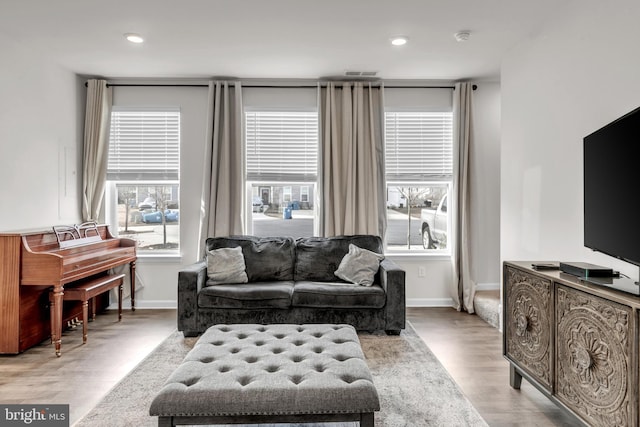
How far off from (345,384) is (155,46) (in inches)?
134

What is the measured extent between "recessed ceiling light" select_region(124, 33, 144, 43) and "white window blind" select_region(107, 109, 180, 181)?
4.08 ft

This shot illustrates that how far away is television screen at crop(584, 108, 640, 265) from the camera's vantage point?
190 cm

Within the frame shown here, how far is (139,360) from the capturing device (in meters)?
3.28

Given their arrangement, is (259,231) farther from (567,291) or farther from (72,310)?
(567,291)

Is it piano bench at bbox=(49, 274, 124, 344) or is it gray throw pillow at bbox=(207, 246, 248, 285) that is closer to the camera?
piano bench at bbox=(49, 274, 124, 344)

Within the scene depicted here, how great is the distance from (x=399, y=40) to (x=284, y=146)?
1.84m

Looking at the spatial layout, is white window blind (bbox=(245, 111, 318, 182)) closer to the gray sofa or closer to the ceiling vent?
the ceiling vent

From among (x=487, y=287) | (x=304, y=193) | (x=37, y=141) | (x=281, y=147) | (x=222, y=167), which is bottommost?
(x=487, y=287)

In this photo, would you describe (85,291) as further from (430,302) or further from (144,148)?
(430,302)

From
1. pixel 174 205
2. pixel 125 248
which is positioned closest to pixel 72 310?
pixel 125 248

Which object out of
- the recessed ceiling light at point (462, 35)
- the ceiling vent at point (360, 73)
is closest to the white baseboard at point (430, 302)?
the ceiling vent at point (360, 73)

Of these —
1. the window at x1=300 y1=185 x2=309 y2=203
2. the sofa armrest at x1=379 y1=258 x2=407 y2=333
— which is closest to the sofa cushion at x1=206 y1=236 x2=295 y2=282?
the window at x1=300 y1=185 x2=309 y2=203

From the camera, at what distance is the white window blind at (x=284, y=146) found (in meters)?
4.94

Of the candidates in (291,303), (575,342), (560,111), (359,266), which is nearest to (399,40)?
(560,111)
